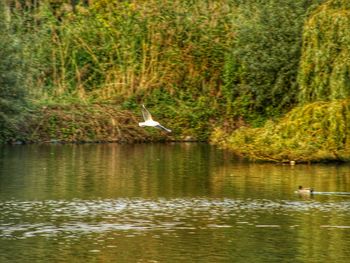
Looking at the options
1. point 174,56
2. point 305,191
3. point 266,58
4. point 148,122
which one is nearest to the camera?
point 305,191

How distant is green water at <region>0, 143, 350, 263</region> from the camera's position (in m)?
17.0

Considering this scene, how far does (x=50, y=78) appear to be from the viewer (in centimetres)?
4116

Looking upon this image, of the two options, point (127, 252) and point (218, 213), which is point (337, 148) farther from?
point (127, 252)

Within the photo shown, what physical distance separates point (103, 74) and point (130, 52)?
1287mm

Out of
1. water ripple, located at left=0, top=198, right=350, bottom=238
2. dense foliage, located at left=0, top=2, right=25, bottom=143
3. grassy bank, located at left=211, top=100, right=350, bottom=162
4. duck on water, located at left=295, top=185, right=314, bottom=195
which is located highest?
dense foliage, located at left=0, top=2, right=25, bottom=143

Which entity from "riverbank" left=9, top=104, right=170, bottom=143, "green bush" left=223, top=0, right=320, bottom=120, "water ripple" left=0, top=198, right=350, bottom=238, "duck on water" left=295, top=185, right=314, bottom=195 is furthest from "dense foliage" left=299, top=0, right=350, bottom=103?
"water ripple" left=0, top=198, right=350, bottom=238

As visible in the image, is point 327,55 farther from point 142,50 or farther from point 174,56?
point 142,50

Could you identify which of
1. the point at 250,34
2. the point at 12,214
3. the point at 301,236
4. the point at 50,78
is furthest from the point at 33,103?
the point at 301,236

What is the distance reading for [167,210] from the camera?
21359 mm

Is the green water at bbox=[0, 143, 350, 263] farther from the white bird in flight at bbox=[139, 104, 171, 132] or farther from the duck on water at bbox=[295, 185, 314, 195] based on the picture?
the white bird in flight at bbox=[139, 104, 171, 132]

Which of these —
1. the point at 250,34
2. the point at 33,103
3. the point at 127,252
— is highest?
the point at 250,34

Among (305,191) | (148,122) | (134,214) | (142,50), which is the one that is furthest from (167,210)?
(142,50)

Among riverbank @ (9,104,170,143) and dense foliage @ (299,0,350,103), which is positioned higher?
dense foliage @ (299,0,350,103)

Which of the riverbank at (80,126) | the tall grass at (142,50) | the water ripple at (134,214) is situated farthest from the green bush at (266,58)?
the water ripple at (134,214)
